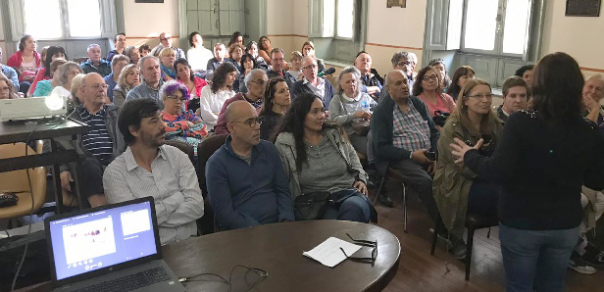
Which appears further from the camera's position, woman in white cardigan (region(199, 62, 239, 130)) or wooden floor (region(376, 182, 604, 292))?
woman in white cardigan (region(199, 62, 239, 130))

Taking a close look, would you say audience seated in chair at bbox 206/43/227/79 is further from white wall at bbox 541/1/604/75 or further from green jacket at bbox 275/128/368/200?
green jacket at bbox 275/128/368/200

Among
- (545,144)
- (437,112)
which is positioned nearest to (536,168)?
(545,144)

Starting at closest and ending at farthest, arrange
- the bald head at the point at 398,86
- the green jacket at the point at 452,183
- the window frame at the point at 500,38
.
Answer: the green jacket at the point at 452,183 < the bald head at the point at 398,86 < the window frame at the point at 500,38

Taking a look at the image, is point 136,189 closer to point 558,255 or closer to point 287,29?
point 558,255

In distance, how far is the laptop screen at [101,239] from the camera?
1664 mm

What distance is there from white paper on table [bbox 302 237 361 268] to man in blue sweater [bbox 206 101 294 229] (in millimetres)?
655

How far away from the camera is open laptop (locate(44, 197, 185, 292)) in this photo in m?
1.66

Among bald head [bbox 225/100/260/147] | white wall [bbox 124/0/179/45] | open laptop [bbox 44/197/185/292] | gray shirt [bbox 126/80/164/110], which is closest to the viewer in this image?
open laptop [bbox 44/197/185/292]

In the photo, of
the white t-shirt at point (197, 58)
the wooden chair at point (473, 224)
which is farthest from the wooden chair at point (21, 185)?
the white t-shirt at point (197, 58)

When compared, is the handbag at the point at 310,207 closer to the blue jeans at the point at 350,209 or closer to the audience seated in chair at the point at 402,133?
the blue jeans at the point at 350,209

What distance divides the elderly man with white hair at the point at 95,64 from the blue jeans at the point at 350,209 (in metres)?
4.80

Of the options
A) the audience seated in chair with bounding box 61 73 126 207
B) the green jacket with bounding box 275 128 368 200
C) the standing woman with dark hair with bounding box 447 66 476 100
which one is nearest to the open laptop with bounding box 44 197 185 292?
the green jacket with bounding box 275 128 368 200

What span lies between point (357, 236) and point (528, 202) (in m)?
0.70

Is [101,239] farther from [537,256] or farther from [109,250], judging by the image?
[537,256]
